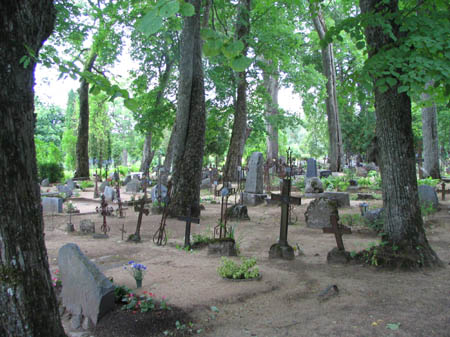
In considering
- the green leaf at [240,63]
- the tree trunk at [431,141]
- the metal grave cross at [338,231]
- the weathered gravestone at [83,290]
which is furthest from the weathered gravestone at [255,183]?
the green leaf at [240,63]

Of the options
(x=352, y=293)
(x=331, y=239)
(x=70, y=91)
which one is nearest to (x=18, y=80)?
(x=352, y=293)

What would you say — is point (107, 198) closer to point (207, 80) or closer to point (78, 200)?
point (78, 200)

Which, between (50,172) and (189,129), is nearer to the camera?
(189,129)

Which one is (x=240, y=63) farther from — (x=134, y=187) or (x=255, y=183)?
(x=134, y=187)

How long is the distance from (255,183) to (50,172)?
15810mm

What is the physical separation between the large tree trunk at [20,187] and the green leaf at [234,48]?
4.27 feet

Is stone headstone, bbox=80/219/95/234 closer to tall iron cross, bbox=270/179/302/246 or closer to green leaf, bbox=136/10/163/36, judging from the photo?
tall iron cross, bbox=270/179/302/246

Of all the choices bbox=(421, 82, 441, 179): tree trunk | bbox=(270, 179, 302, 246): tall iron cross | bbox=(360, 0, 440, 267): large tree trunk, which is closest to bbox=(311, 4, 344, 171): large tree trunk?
bbox=(421, 82, 441, 179): tree trunk

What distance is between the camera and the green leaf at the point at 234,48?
2.25 metres

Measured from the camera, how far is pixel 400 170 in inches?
215

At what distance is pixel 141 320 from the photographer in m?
3.71

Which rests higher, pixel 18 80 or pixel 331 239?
pixel 18 80

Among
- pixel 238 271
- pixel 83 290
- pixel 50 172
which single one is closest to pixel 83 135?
pixel 50 172

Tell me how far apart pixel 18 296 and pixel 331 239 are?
6659mm
